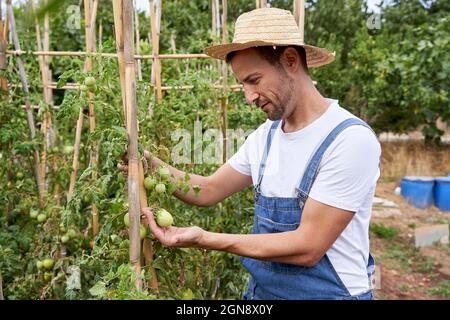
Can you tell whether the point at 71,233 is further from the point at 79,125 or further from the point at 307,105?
the point at 307,105

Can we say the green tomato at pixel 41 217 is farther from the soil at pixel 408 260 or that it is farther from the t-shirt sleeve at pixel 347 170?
the soil at pixel 408 260

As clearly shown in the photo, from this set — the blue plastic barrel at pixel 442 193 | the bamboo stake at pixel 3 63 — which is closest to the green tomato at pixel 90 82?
the bamboo stake at pixel 3 63

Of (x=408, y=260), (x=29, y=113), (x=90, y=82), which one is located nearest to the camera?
(x=90, y=82)

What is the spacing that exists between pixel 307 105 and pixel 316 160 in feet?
0.63

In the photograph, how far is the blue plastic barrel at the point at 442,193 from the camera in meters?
7.35

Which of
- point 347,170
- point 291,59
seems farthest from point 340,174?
point 291,59

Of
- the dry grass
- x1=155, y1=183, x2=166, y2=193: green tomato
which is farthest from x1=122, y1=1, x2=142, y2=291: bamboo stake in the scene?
the dry grass

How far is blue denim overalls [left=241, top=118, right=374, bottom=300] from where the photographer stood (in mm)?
1452

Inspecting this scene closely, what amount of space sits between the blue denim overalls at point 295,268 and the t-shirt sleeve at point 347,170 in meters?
0.03

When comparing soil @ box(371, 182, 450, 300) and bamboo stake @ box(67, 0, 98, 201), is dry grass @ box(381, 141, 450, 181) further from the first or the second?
bamboo stake @ box(67, 0, 98, 201)

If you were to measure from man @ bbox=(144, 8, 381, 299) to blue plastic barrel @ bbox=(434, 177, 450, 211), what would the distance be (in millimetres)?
6251

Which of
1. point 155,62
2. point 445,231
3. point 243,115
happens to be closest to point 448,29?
point 445,231

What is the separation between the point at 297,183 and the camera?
1.50 meters

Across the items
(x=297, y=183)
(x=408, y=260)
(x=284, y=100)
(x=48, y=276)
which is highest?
(x=284, y=100)
